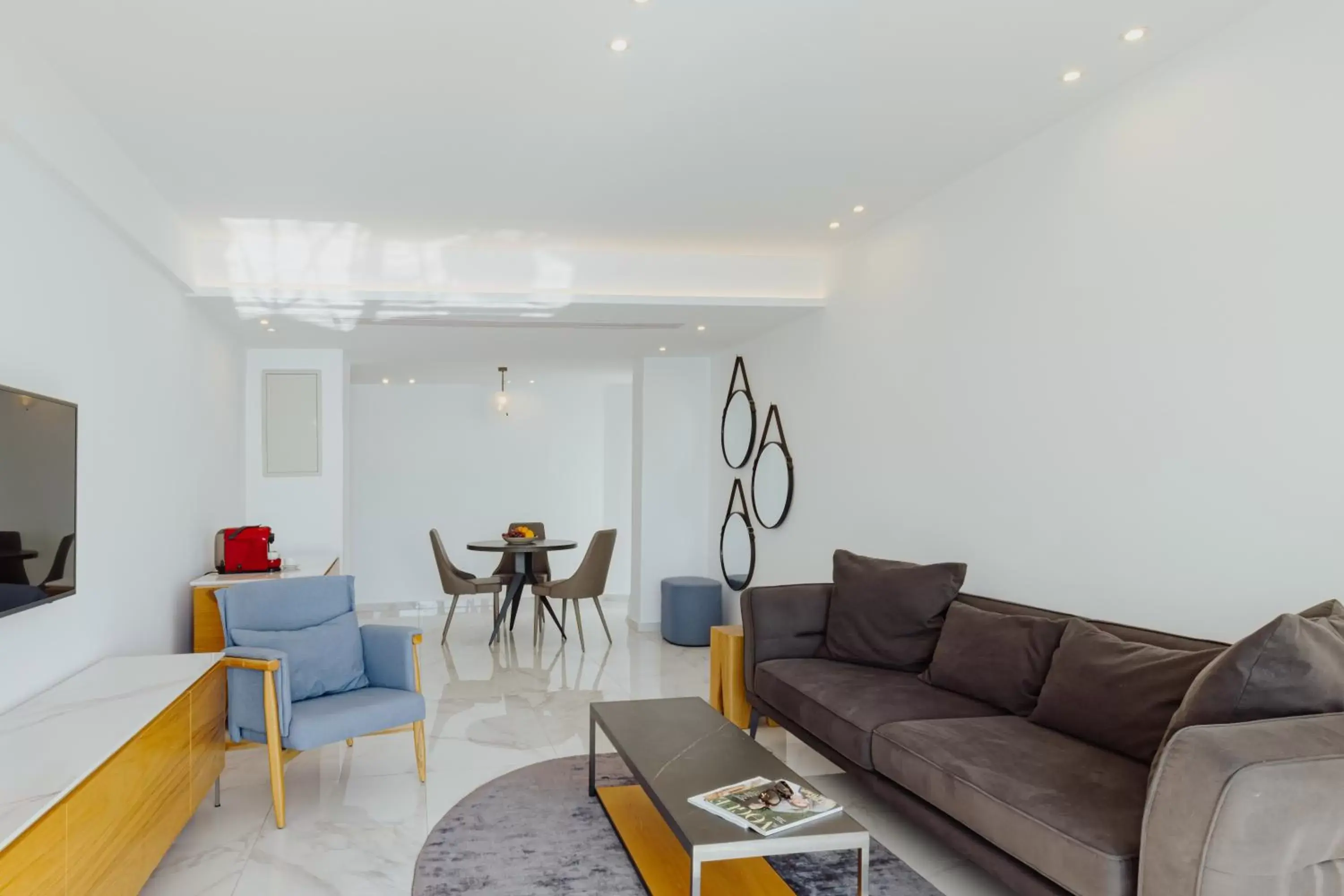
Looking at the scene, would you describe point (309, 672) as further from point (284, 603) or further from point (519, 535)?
point (519, 535)

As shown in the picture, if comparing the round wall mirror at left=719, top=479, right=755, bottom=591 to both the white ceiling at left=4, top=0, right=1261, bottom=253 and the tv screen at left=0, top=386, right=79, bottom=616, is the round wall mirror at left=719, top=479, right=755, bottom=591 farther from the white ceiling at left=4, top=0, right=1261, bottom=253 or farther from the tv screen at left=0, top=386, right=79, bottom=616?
the tv screen at left=0, top=386, right=79, bottom=616

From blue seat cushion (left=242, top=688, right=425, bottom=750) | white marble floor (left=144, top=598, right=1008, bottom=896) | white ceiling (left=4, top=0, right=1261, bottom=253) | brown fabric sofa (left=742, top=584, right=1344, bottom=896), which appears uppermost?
white ceiling (left=4, top=0, right=1261, bottom=253)

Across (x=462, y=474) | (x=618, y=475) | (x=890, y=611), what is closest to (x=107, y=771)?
(x=890, y=611)

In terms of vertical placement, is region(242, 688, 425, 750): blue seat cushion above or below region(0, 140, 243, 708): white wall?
below

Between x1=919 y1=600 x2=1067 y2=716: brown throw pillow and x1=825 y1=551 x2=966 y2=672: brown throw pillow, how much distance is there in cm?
11

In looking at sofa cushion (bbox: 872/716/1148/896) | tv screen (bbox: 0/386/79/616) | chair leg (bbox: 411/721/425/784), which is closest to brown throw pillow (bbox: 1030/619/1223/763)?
sofa cushion (bbox: 872/716/1148/896)

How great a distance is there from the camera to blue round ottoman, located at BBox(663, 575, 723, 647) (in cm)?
710

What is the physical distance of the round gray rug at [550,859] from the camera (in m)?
2.87

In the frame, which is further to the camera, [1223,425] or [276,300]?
[276,300]

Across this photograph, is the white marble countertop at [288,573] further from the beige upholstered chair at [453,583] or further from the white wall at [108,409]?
the beige upholstered chair at [453,583]

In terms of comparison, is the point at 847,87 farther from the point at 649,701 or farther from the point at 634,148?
the point at 649,701

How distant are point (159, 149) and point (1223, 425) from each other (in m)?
4.10

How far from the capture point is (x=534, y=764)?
4.11 metres

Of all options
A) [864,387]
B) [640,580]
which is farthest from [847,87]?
[640,580]
